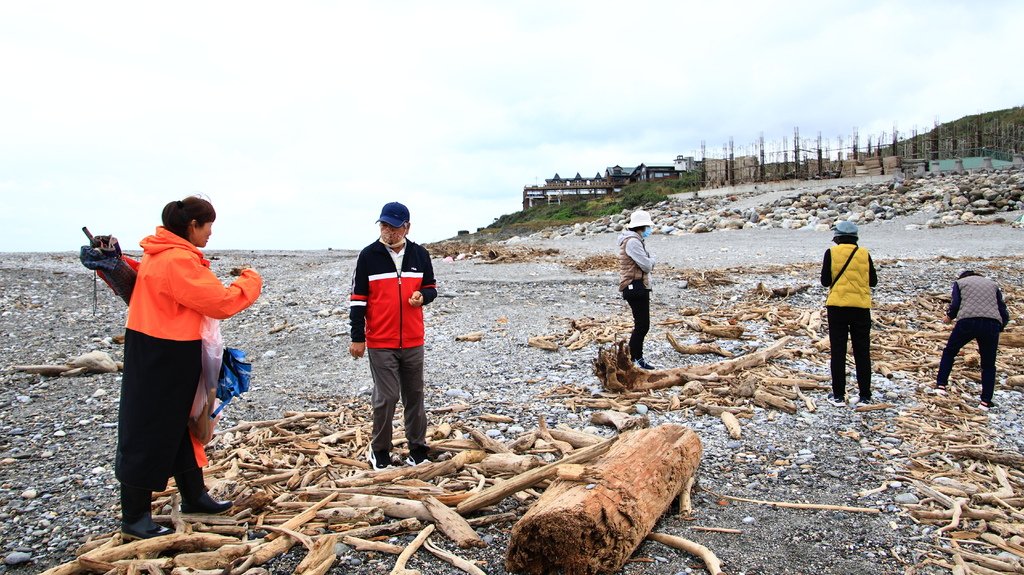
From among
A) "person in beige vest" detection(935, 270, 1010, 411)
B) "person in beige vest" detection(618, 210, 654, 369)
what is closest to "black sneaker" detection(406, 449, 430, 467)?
"person in beige vest" detection(618, 210, 654, 369)

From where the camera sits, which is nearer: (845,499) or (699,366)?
(845,499)

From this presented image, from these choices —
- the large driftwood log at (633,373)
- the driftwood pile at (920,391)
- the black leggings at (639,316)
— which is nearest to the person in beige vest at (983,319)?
the driftwood pile at (920,391)

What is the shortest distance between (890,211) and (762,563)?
1067 inches

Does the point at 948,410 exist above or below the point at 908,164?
below

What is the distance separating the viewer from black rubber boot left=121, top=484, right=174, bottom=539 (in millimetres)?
3686

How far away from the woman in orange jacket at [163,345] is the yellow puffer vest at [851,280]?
5.46 meters

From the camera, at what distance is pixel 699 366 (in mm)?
7891

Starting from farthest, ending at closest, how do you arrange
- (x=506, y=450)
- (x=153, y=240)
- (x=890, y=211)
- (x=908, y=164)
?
(x=908, y=164), (x=890, y=211), (x=506, y=450), (x=153, y=240)

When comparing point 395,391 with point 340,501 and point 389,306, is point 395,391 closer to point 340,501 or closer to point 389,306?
point 389,306

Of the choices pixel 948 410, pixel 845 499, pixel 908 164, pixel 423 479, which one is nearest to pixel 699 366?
pixel 948 410

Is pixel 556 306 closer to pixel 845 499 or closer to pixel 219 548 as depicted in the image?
pixel 845 499

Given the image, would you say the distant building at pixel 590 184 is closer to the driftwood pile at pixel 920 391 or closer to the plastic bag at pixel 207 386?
the driftwood pile at pixel 920 391

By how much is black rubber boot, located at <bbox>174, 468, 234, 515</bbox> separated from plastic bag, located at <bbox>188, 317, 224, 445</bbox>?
25 centimetres

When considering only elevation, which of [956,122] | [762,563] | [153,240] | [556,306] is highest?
[956,122]
